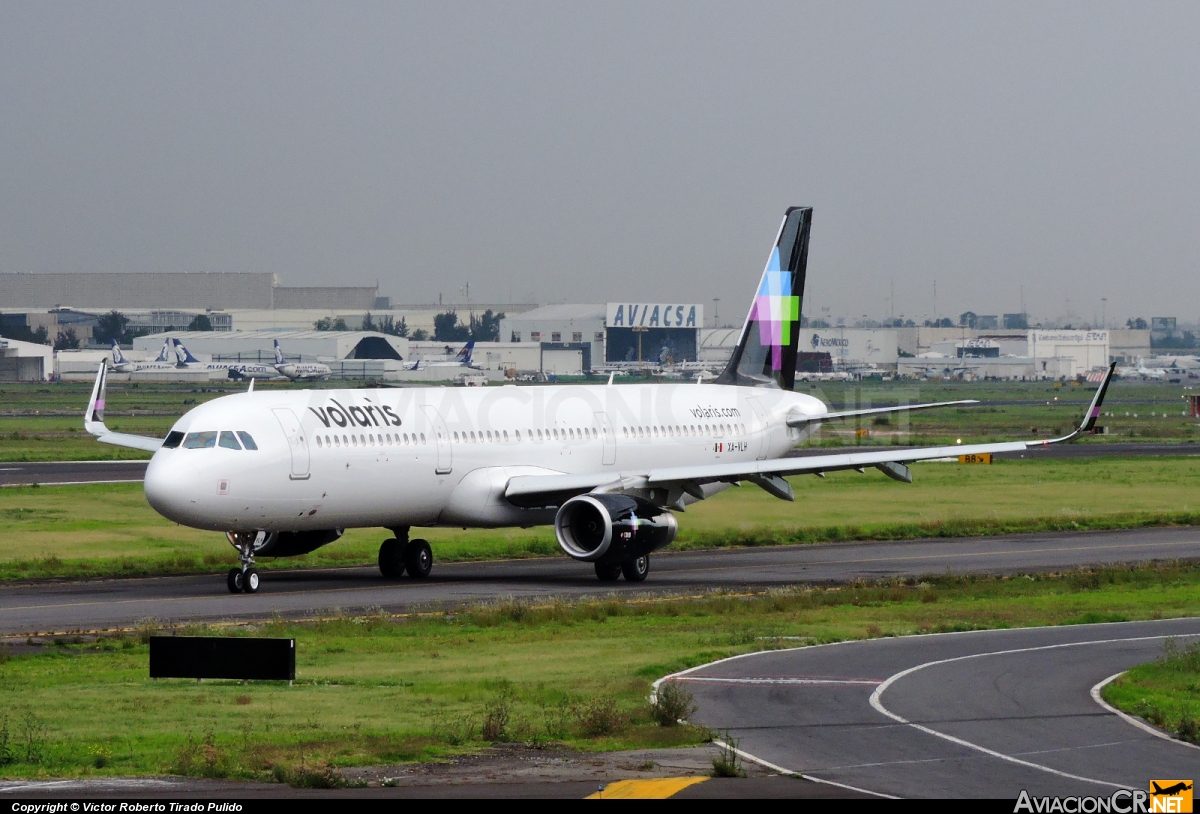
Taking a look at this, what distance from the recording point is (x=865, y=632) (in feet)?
96.1

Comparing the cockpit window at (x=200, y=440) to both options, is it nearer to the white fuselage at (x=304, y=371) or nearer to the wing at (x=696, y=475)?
the wing at (x=696, y=475)

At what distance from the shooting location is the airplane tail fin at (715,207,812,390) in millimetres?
51406

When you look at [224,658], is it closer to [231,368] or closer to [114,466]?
[114,466]

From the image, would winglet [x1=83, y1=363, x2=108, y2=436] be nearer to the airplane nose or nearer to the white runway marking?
the airplane nose

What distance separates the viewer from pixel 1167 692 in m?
22.2

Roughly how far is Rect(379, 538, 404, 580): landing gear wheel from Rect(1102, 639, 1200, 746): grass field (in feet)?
66.3

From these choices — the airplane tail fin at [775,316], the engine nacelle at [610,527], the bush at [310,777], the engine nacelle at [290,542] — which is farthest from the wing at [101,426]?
the bush at [310,777]

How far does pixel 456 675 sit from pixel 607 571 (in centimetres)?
1587

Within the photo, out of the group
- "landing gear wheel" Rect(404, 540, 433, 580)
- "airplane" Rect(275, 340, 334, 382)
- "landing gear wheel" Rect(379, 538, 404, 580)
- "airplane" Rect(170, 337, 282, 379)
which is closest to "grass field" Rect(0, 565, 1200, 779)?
"landing gear wheel" Rect(404, 540, 433, 580)

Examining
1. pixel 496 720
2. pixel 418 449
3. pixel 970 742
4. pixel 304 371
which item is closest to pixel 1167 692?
pixel 970 742

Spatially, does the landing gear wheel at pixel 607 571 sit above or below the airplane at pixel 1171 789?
below

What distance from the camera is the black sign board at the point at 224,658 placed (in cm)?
2136

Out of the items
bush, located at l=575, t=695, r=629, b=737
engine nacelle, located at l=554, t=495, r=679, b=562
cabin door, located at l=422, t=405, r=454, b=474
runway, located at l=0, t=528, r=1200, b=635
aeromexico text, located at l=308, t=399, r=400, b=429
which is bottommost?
runway, located at l=0, t=528, r=1200, b=635

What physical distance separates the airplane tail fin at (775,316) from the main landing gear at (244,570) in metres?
19.0
